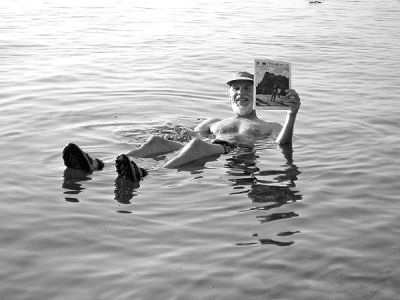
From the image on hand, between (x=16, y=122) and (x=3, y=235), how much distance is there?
4499 mm

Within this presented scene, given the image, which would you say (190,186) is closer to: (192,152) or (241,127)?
(192,152)

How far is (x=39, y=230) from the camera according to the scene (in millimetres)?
6828

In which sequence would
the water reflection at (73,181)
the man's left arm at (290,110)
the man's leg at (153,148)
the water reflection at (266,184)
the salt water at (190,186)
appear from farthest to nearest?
the man's leg at (153,148) < the man's left arm at (290,110) < the water reflection at (73,181) < the water reflection at (266,184) < the salt water at (190,186)

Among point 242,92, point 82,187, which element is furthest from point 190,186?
point 242,92

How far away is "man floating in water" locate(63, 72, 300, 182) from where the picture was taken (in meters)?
8.16

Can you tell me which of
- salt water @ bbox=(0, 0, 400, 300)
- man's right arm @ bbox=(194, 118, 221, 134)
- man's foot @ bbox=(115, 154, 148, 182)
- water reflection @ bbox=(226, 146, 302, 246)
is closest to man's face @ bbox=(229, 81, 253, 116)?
man's right arm @ bbox=(194, 118, 221, 134)

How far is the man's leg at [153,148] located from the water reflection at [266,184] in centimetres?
77

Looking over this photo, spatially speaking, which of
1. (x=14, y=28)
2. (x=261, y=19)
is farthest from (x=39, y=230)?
(x=261, y=19)

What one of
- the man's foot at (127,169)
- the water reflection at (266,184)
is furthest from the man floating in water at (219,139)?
the water reflection at (266,184)

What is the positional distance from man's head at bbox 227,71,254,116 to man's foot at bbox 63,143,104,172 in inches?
99.2

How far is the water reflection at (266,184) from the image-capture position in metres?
7.36

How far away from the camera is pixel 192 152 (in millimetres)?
9023

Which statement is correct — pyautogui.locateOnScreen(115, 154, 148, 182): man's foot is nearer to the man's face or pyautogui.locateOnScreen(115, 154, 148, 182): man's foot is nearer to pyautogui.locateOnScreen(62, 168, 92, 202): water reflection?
pyautogui.locateOnScreen(62, 168, 92, 202): water reflection

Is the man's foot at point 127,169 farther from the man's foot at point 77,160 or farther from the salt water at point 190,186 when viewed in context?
the man's foot at point 77,160
